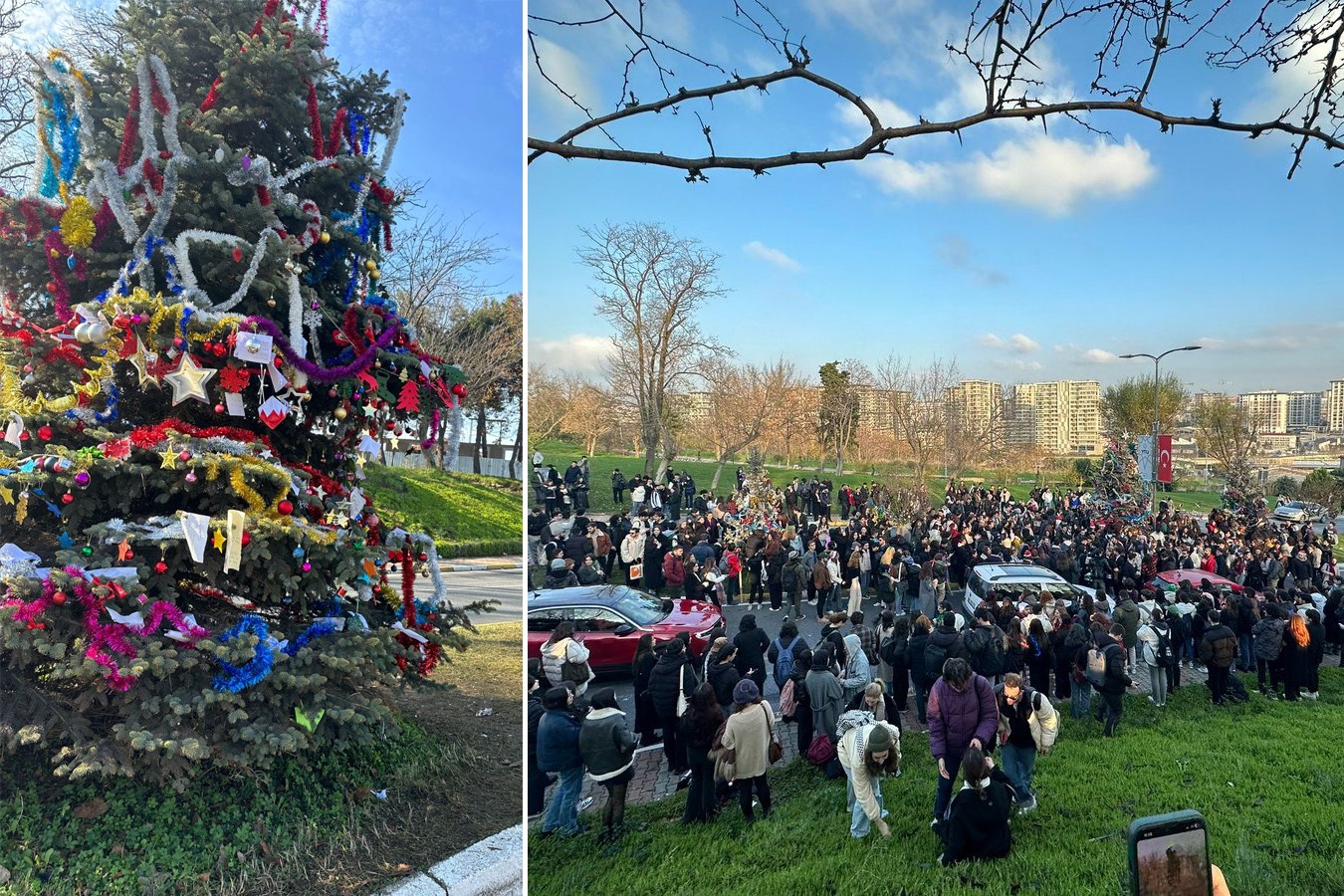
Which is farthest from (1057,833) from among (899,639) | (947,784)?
(899,639)

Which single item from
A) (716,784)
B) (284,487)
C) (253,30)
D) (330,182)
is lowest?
(716,784)

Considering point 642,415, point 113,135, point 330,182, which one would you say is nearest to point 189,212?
point 113,135

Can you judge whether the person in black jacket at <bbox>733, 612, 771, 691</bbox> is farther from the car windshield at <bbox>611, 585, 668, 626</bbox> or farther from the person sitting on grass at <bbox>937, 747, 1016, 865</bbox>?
the person sitting on grass at <bbox>937, 747, 1016, 865</bbox>

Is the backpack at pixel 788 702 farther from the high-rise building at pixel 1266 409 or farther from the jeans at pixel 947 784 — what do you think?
the high-rise building at pixel 1266 409

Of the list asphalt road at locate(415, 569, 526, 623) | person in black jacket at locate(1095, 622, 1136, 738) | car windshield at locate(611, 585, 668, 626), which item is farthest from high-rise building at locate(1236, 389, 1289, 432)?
asphalt road at locate(415, 569, 526, 623)

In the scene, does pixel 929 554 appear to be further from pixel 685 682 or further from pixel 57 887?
pixel 57 887

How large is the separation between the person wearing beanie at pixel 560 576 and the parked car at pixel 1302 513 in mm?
Result: 4392

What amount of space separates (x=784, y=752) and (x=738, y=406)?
7.15 feet

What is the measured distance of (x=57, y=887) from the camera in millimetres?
2523

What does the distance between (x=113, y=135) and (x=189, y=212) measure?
20.6 inches

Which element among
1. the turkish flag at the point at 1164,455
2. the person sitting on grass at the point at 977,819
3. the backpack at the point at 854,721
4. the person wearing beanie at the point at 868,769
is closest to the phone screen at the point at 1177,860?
the person sitting on grass at the point at 977,819

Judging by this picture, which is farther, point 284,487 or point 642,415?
point 642,415

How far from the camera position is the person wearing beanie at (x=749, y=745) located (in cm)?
346

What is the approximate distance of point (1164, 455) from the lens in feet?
13.9
